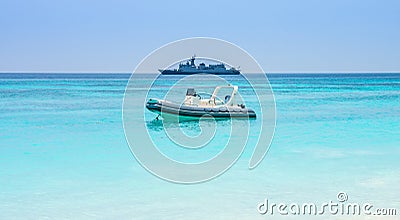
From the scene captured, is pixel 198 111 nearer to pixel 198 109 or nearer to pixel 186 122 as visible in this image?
pixel 198 109

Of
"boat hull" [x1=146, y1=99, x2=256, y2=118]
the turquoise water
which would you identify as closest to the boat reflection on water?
"boat hull" [x1=146, y1=99, x2=256, y2=118]

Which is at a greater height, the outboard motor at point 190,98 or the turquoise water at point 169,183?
the outboard motor at point 190,98

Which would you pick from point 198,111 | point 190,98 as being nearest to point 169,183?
point 198,111

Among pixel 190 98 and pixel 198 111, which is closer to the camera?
pixel 198 111

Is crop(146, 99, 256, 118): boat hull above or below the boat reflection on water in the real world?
above

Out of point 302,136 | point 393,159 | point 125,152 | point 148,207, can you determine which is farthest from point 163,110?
point 148,207

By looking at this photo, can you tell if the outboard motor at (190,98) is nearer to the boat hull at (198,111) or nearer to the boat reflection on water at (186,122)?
the boat hull at (198,111)

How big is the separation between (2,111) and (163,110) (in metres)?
7.96

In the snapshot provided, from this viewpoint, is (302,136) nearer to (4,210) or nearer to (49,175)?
(49,175)

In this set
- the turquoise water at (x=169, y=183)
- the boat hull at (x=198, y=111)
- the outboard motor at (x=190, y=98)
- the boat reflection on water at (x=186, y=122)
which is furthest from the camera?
the outboard motor at (x=190, y=98)

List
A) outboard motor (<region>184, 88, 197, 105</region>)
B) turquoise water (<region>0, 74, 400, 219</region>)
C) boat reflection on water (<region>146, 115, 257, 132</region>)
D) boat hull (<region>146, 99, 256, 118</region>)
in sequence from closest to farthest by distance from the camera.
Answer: turquoise water (<region>0, 74, 400, 219</region>)
boat reflection on water (<region>146, 115, 257, 132</region>)
boat hull (<region>146, 99, 256, 118</region>)
outboard motor (<region>184, 88, 197, 105</region>)

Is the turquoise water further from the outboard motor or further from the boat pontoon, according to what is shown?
the outboard motor

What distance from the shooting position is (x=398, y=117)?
21188 mm

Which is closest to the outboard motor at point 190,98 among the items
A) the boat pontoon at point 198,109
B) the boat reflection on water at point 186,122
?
the boat pontoon at point 198,109
